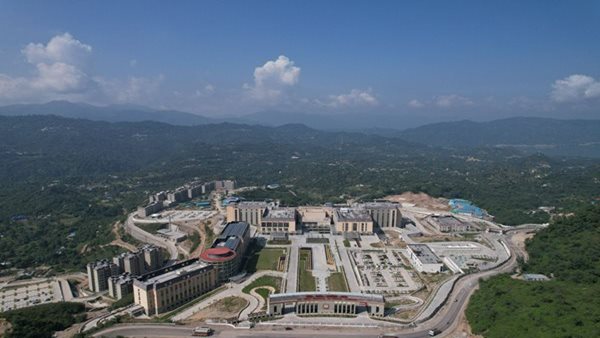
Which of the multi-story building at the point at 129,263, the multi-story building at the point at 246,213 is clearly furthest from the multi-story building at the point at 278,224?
the multi-story building at the point at 129,263

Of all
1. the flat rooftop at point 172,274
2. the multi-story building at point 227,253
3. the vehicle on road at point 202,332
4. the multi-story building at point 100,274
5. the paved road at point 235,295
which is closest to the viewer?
the vehicle on road at point 202,332

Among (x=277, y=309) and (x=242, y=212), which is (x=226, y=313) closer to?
(x=277, y=309)

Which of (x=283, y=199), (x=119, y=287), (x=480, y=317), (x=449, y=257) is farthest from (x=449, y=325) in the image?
(x=283, y=199)

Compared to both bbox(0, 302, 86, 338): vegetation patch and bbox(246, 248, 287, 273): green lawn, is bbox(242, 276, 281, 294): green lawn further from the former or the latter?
bbox(0, 302, 86, 338): vegetation patch

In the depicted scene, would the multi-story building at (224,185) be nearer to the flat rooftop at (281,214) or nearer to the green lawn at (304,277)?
the flat rooftop at (281,214)

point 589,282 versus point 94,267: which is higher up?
point 589,282

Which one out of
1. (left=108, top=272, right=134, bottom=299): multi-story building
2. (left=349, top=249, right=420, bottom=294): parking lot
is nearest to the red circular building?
(left=108, top=272, right=134, bottom=299): multi-story building

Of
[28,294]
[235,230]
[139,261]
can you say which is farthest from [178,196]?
[28,294]
